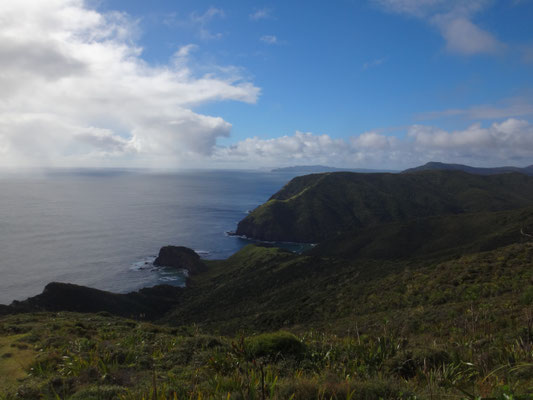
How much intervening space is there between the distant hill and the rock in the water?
148ft

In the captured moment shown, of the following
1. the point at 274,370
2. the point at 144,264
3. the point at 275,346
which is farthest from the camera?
the point at 144,264

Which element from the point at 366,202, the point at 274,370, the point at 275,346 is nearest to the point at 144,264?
the point at 275,346

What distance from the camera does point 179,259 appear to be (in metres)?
82.5

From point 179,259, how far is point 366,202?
104912 mm

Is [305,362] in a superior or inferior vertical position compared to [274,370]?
inferior

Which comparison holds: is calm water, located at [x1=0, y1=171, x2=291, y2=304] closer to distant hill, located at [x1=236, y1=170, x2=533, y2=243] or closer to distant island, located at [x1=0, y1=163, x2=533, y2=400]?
distant island, located at [x1=0, y1=163, x2=533, y2=400]

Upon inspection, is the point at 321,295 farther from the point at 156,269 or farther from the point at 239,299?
the point at 156,269

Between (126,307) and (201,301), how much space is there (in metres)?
13.2

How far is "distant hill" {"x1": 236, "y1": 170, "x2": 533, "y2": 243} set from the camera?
132 meters

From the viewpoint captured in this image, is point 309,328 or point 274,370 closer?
point 274,370

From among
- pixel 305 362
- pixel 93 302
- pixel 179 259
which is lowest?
pixel 179 259

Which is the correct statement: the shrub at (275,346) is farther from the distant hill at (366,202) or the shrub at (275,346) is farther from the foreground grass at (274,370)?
the distant hill at (366,202)

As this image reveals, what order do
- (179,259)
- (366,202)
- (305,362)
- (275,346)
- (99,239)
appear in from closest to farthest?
(305,362), (275,346), (179,259), (99,239), (366,202)

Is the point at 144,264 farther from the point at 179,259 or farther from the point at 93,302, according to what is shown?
the point at 93,302
